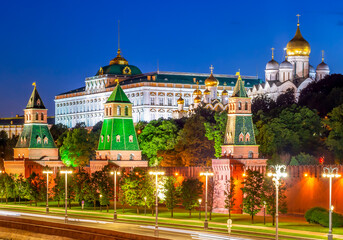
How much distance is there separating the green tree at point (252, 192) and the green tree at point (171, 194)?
7.05 m

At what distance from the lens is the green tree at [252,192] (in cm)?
8522

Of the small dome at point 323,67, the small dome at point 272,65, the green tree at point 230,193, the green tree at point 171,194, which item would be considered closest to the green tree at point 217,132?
the green tree at point 230,193

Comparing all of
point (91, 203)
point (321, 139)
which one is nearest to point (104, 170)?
point (91, 203)

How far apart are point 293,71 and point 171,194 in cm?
8851

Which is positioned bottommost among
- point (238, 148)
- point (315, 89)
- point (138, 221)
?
point (138, 221)

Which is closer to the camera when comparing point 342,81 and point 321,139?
point 321,139

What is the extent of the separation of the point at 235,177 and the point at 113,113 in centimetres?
2285

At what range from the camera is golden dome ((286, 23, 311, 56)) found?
16900 cm

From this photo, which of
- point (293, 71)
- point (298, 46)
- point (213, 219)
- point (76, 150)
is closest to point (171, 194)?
point (213, 219)

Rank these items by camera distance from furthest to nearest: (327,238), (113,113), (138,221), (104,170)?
(113,113)
(104,170)
(138,221)
(327,238)

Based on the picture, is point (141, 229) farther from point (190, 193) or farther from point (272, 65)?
point (272, 65)

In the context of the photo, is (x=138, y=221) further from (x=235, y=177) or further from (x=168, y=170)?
(x=168, y=170)

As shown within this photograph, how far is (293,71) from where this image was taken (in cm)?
17562

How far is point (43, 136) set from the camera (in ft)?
414
